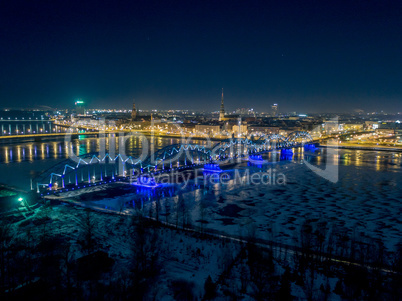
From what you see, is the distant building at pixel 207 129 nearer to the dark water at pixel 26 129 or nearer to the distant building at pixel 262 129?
the distant building at pixel 262 129

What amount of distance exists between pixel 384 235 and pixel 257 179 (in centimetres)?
604

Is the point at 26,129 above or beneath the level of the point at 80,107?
beneath

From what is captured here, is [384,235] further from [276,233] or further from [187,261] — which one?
[187,261]

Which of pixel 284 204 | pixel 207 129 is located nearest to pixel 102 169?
pixel 284 204

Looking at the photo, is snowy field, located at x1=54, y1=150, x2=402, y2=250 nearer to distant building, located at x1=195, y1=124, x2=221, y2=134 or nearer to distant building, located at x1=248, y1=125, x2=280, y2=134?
distant building, located at x1=195, y1=124, x2=221, y2=134

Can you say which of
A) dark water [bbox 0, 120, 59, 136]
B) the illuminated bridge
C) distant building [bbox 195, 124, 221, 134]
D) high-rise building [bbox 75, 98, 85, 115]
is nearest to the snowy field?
the illuminated bridge

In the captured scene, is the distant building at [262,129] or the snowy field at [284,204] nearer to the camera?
the snowy field at [284,204]

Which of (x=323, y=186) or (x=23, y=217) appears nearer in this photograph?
(x=23, y=217)

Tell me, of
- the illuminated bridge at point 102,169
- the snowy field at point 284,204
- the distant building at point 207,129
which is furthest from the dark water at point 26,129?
the snowy field at point 284,204

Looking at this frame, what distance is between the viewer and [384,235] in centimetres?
661

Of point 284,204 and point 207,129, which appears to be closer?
point 284,204

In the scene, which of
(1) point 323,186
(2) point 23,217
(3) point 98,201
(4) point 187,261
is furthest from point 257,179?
(2) point 23,217

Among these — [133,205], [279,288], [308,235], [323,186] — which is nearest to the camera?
[279,288]

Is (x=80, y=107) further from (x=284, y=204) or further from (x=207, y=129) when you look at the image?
(x=284, y=204)
